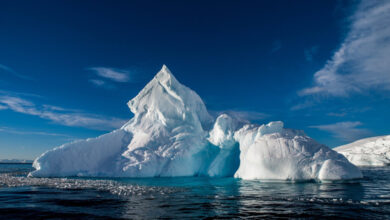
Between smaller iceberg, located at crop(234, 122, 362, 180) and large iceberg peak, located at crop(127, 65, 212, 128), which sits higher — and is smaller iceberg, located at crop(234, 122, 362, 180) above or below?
below

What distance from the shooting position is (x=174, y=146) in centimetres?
3209

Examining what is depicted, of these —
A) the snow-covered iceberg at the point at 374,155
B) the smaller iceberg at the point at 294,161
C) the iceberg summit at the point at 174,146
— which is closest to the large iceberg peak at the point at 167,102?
the iceberg summit at the point at 174,146

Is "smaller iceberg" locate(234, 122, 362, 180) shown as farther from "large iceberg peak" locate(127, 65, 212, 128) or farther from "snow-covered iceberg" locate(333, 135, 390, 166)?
"snow-covered iceberg" locate(333, 135, 390, 166)

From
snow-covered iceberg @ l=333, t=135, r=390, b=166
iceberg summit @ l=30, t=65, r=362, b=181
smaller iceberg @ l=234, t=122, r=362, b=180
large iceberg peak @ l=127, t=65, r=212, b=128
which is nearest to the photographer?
smaller iceberg @ l=234, t=122, r=362, b=180

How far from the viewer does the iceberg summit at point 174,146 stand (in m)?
23.9

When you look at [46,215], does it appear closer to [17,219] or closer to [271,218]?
[17,219]

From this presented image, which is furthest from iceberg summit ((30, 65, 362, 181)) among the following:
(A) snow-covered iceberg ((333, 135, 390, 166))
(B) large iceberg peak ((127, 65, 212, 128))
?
(A) snow-covered iceberg ((333, 135, 390, 166))

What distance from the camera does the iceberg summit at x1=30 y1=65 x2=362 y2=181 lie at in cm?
2394

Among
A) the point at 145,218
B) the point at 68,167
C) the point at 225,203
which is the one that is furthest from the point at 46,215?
the point at 68,167

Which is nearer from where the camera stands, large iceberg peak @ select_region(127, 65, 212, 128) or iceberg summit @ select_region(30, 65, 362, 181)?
iceberg summit @ select_region(30, 65, 362, 181)

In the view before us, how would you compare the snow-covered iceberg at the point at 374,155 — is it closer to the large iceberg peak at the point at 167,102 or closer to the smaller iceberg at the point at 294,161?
the large iceberg peak at the point at 167,102

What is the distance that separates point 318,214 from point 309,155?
41.6 feet

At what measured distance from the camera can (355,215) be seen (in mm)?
9781

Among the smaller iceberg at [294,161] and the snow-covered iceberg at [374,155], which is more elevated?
the snow-covered iceberg at [374,155]
